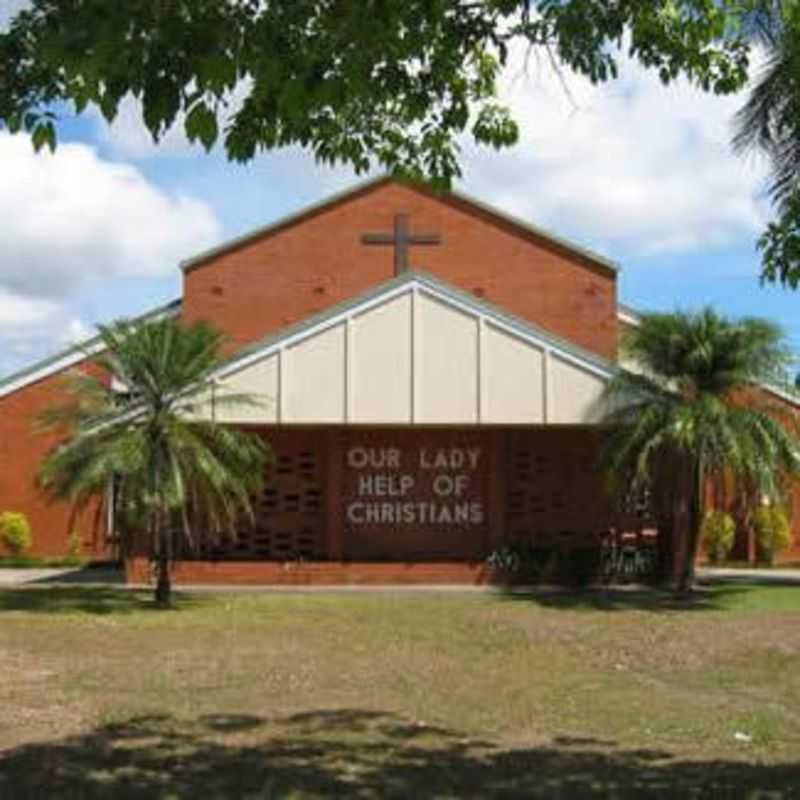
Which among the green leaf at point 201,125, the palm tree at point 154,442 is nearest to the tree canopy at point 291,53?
the green leaf at point 201,125

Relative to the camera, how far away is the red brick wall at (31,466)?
1406 inches

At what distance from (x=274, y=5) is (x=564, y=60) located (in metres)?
2.34

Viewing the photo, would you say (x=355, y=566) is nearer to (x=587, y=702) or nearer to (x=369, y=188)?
(x=369, y=188)

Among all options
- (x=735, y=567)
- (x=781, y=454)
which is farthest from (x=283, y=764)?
(x=735, y=567)

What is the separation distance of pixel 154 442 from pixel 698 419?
8879 mm

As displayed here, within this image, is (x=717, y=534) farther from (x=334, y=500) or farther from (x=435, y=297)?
(x=435, y=297)

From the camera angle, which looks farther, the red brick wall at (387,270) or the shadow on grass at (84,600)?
the red brick wall at (387,270)

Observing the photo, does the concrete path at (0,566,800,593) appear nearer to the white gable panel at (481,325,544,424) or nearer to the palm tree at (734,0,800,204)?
the white gable panel at (481,325,544,424)

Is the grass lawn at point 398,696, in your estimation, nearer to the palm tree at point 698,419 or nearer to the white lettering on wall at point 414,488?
the palm tree at point 698,419

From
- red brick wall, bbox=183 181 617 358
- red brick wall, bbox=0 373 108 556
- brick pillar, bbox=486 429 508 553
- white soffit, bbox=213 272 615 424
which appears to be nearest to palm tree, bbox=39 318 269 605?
white soffit, bbox=213 272 615 424

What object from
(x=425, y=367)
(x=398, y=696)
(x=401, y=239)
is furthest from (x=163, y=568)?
(x=401, y=239)

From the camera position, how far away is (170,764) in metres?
9.89

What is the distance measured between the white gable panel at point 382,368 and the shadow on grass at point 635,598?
3.95 metres

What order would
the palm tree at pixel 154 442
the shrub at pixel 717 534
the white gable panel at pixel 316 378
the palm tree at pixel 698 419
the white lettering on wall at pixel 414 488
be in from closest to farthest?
the palm tree at pixel 154 442 → the palm tree at pixel 698 419 → the white gable panel at pixel 316 378 → the white lettering on wall at pixel 414 488 → the shrub at pixel 717 534
